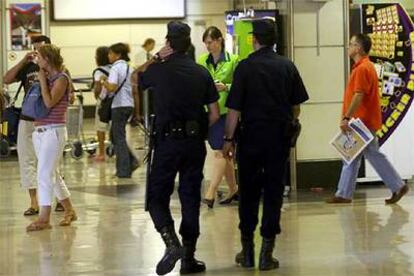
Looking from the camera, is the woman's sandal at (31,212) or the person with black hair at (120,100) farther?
the person with black hair at (120,100)

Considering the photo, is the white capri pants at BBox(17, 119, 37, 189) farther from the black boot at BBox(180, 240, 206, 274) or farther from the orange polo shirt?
the orange polo shirt

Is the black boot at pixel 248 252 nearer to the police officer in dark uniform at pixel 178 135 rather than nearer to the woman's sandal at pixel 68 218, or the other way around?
the police officer in dark uniform at pixel 178 135

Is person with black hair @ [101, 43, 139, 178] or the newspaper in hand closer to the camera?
the newspaper in hand

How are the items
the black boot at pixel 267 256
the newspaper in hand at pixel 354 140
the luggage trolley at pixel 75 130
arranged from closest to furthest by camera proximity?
the black boot at pixel 267 256 → the newspaper in hand at pixel 354 140 → the luggage trolley at pixel 75 130

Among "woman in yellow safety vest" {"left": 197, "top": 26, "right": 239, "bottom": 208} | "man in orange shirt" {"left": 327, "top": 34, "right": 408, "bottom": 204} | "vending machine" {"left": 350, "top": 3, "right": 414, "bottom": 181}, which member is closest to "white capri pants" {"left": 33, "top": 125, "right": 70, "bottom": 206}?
"woman in yellow safety vest" {"left": 197, "top": 26, "right": 239, "bottom": 208}

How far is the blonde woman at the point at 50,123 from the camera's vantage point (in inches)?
332

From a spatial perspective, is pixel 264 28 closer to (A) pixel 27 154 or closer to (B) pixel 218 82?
(B) pixel 218 82

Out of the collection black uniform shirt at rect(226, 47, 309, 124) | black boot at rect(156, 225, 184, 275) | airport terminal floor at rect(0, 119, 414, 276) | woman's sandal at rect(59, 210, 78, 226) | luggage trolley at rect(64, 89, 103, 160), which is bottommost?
airport terminal floor at rect(0, 119, 414, 276)

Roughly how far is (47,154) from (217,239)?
1692 mm

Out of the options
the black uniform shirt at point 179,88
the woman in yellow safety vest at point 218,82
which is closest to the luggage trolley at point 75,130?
the woman in yellow safety vest at point 218,82

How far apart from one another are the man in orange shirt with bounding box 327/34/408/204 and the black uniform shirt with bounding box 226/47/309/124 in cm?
259

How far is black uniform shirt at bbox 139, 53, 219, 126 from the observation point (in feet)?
22.1

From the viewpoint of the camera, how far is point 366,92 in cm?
940

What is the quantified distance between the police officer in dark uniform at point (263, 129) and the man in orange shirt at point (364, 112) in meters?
2.50
